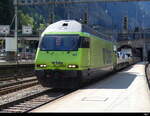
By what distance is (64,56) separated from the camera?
19.8 meters

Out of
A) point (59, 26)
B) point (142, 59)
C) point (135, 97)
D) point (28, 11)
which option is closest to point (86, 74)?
point (59, 26)

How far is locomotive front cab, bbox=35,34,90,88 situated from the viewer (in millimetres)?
19452

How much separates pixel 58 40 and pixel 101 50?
643 cm

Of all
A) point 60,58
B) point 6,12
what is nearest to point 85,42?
point 60,58

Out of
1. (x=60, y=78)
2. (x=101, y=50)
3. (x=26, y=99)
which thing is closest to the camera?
Result: (x=26, y=99)

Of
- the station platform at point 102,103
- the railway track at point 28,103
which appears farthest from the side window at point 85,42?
the station platform at point 102,103

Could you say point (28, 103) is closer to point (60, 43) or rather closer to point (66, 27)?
point (60, 43)

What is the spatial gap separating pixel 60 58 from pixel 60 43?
32.5 inches

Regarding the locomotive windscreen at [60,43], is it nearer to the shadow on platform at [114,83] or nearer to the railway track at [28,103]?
the railway track at [28,103]

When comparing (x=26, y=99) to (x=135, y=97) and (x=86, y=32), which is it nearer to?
(x=135, y=97)

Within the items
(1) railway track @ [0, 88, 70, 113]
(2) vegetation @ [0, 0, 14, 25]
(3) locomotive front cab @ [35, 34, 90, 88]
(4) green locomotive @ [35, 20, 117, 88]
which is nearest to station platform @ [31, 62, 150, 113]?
(1) railway track @ [0, 88, 70, 113]

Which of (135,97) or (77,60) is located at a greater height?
(77,60)

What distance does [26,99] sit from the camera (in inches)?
645

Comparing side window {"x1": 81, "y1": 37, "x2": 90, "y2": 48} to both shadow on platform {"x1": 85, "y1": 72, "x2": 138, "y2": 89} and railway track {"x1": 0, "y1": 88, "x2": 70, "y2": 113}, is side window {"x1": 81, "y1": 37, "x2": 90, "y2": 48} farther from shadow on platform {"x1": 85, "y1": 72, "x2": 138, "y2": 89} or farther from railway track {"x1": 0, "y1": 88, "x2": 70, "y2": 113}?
railway track {"x1": 0, "y1": 88, "x2": 70, "y2": 113}
